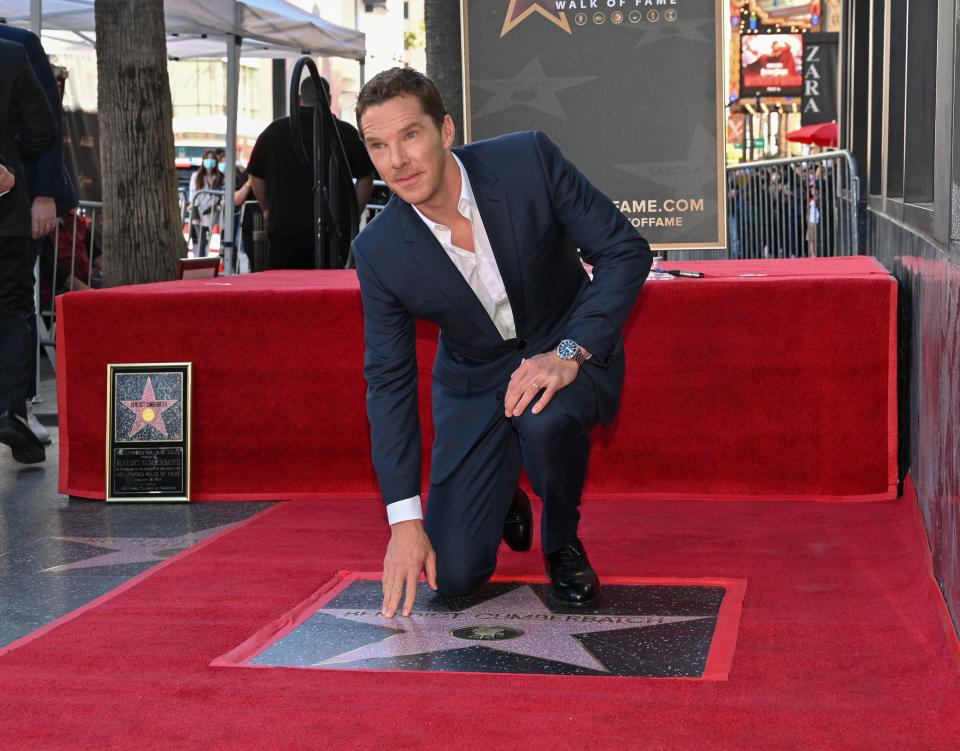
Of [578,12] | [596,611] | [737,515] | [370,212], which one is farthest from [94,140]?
[596,611]

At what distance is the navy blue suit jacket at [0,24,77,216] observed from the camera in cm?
675

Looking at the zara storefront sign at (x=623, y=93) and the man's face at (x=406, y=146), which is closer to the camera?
the man's face at (x=406, y=146)

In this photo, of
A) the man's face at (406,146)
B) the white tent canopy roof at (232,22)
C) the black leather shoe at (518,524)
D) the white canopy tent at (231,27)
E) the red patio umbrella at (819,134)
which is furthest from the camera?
the red patio umbrella at (819,134)

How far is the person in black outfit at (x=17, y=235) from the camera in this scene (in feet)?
20.7

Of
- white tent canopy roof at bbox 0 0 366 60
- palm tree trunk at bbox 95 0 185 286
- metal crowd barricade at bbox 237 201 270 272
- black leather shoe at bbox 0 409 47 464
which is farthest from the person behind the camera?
white tent canopy roof at bbox 0 0 366 60

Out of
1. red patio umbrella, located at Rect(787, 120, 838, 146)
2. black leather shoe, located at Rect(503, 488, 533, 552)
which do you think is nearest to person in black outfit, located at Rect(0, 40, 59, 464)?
black leather shoe, located at Rect(503, 488, 533, 552)

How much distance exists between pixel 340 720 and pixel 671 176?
4.21 m

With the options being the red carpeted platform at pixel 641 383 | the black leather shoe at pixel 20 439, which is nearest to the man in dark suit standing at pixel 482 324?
the red carpeted platform at pixel 641 383

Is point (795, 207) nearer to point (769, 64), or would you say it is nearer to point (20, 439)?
point (20, 439)

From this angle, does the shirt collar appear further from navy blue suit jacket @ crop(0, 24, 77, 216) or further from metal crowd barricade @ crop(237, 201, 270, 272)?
metal crowd barricade @ crop(237, 201, 270, 272)

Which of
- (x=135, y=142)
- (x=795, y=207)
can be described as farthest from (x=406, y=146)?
(x=795, y=207)

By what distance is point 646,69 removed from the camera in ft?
21.8

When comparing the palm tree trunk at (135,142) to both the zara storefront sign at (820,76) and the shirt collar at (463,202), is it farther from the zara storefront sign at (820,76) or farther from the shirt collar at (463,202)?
the zara storefront sign at (820,76)

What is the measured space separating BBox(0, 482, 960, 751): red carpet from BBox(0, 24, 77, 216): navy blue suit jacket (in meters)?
2.78
